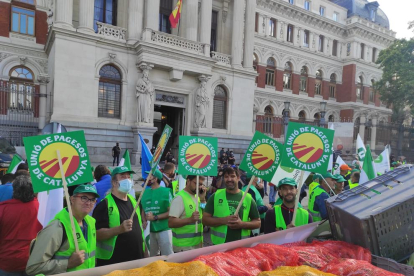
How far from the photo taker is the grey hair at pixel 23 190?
303 centimetres

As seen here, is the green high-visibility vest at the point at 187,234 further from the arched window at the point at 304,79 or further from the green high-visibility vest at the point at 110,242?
the arched window at the point at 304,79

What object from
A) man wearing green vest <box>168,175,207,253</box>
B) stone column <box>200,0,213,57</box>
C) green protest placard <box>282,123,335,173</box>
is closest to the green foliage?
stone column <box>200,0,213,57</box>

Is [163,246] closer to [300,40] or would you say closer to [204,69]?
[204,69]

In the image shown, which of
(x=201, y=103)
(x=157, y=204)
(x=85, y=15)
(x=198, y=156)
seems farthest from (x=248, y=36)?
(x=157, y=204)

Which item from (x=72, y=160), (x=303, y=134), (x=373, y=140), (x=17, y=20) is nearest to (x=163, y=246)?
(x=72, y=160)

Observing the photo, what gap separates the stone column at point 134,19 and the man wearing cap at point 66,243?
51.7 ft

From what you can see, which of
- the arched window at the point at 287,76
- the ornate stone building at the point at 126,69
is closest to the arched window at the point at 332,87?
the arched window at the point at 287,76

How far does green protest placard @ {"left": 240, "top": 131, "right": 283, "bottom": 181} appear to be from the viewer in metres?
3.94

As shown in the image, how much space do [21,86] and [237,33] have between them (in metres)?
15.0

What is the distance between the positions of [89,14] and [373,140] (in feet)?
100

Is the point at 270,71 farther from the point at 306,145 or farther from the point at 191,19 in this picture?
the point at 306,145

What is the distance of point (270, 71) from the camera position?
27.9 meters

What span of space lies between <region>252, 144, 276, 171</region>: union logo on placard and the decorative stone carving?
14505mm

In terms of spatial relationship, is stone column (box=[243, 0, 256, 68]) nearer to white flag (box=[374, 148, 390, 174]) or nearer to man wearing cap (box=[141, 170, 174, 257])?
white flag (box=[374, 148, 390, 174])
